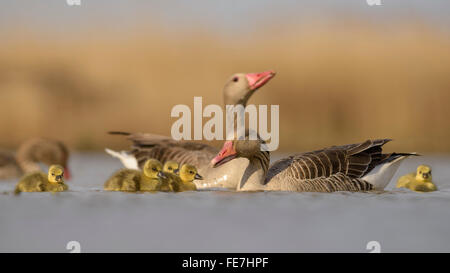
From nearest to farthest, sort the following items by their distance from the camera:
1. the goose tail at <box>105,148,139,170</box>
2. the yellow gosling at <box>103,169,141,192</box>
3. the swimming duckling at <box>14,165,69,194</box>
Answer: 1. the swimming duckling at <box>14,165,69,194</box>
2. the yellow gosling at <box>103,169,141,192</box>
3. the goose tail at <box>105,148,139,170</box>

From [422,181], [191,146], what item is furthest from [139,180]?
[422,181]

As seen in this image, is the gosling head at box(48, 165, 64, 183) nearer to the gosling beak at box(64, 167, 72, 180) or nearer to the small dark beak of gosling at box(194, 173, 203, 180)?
the small dark beak of gosling at box(194, 173, 203, 180)

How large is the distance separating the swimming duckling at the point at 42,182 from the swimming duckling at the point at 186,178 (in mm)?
1415

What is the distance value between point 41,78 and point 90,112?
1.48 m

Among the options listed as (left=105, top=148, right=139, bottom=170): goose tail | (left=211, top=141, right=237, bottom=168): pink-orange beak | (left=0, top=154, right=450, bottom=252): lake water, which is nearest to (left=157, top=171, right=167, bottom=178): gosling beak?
(left=0, top=154, right=450, bottom=252): lake water

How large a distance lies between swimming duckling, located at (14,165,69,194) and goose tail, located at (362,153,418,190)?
151 inches

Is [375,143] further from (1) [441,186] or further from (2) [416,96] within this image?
(2) [416,96]

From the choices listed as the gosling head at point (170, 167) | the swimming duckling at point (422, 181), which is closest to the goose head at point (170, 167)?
the gosling head at point (170, 167)

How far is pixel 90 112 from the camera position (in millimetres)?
15945

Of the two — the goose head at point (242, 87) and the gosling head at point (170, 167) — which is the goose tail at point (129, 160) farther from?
the goose head at point (242, 87)

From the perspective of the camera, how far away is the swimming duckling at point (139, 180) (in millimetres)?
9453

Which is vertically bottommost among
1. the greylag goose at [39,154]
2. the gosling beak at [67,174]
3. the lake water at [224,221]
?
the lake water at [224,221]

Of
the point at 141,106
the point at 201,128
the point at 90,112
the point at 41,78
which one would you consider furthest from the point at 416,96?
the point at 41,78

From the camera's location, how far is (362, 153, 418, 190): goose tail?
9812 mm
